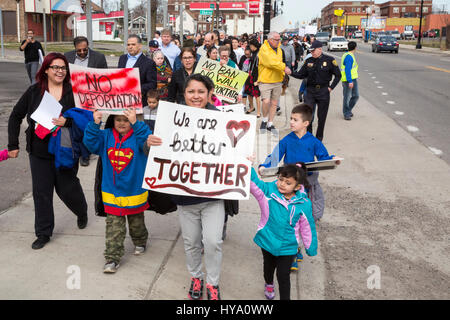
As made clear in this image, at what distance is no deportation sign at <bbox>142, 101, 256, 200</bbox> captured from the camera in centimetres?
349

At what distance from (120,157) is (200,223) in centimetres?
94

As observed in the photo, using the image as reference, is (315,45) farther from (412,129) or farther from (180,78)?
(412,129)

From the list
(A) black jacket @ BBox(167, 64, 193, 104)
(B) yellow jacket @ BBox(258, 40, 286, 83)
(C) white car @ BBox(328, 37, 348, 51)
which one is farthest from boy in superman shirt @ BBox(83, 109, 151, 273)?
(C) white car @ BBox(328, 37, 348, 51)

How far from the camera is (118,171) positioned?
13.4 ft

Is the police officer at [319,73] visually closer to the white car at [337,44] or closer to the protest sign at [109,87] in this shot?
the protest sign at [109,87]

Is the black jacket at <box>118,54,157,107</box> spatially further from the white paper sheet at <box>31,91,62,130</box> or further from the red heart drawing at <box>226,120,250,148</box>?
the red heart drawing at <box>226,120,250,148</box>

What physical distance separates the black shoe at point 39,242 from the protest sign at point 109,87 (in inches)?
59.7

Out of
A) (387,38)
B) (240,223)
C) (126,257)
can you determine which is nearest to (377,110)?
(240,223)

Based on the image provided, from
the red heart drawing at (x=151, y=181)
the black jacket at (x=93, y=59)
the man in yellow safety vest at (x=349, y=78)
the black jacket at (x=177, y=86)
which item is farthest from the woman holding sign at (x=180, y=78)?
the man in yellow safety vest at (x=349, y=78)

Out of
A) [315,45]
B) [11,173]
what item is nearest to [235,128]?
[11,173]

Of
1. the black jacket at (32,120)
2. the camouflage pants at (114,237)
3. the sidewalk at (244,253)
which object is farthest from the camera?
the black jacket at (32,120)

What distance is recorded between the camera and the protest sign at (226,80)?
285 inches

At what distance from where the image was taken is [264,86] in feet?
32.3

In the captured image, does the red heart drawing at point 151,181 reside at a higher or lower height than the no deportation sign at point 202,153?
lower
